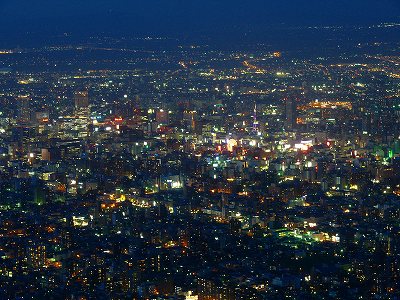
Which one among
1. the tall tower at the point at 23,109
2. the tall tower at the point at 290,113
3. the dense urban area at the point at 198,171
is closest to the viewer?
the dense urban area at the point at 198,171

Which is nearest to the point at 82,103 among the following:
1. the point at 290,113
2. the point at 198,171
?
the point at 290,113

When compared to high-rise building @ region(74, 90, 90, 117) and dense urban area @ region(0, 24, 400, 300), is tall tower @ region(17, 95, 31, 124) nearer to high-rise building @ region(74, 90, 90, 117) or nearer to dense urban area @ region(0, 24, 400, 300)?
dense urban area @ region(0, 24, 400, 300)

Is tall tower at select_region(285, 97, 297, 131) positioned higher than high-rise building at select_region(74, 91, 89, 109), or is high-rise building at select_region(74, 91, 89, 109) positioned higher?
high-rise building at select_region(74, 91, 89, 109)

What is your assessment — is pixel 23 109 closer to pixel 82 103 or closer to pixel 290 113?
pixel 82 103

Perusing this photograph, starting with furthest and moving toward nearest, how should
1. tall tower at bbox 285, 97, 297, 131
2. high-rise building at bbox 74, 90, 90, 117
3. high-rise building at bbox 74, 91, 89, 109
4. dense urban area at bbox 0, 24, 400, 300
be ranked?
high-rise building at bbox 74, 91, 89, 109 → high-rise building at bbox 74, 90, 90, 117 → tall tower at bbox 285, 97, 297, 131 → dense urban area at bbox 0, 24, 400, 300

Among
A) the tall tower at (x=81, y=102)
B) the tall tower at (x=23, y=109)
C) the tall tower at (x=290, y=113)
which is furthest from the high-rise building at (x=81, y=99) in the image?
the tall tower at (x=290, y=113)

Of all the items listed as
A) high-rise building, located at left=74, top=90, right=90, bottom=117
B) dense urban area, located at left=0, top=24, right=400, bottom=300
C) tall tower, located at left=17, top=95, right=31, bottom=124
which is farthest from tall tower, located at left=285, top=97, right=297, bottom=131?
tall tower, located at left=17, top=95, right=31, bottom=124

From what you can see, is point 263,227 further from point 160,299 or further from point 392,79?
point 392,79

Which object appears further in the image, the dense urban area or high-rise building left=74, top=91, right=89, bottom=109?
high-rise building left=74, top=91, right=89, bottom=109

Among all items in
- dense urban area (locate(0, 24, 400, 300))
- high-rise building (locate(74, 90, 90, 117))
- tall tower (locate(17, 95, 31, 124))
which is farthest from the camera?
high-rise building (locate(74, 90, 90, 117))

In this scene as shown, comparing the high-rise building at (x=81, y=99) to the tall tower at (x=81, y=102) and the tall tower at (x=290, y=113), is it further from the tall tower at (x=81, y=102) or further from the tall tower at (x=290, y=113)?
the tall tower at (x=290, y=113)

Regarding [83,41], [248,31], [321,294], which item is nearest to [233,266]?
[321,294]
